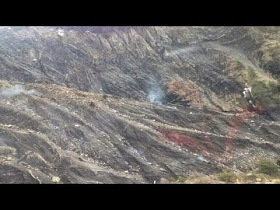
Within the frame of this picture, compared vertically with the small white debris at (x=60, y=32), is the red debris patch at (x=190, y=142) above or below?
below

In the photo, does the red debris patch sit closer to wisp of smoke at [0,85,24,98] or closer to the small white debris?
wisp of smoke at [0,85,24,98]

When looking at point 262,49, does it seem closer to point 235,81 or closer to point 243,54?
point 243,54

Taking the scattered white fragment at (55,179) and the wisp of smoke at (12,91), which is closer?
the scattered white fragment at (55,179)

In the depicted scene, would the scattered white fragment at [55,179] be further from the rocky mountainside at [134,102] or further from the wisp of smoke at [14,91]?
the wisp of smoke at [14,91]

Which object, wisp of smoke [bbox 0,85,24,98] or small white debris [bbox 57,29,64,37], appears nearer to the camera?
wisp of smoke [bbox 0,85,24,98]

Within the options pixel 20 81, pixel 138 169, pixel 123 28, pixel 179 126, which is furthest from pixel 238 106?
pixel 20 81

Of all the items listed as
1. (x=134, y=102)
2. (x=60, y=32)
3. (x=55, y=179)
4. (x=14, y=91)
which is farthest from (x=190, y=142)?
(x=60, y=32)

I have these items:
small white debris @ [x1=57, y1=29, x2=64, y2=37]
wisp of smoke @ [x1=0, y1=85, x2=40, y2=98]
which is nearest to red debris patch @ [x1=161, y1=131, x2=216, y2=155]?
wisp of smoke @ [x1=0, y1=85, x2=40, y2=98]

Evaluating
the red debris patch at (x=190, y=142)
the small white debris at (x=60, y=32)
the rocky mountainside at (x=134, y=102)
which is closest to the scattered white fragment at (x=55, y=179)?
the rocky mountainside at (x=134, y=102)

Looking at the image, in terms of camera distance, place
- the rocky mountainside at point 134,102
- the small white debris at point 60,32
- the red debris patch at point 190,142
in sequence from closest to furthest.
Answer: the rocky mountainside at point 134,102 → the red debris patch at point 190,142 → the small white debris at point 60,32

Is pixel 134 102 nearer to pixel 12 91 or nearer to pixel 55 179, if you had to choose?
pixel 12 91
